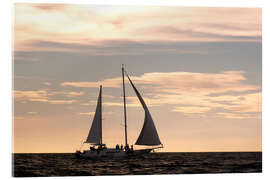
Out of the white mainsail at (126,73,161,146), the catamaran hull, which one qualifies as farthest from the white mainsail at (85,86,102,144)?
the white mainsail at (126,73,161,146)

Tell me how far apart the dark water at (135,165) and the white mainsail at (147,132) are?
64 cm

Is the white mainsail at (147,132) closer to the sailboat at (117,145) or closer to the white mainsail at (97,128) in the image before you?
the sailboat at (117,145)

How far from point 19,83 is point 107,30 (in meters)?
2.45

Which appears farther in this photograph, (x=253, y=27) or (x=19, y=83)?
(x=253, y=27)

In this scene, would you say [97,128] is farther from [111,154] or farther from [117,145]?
[111,154]

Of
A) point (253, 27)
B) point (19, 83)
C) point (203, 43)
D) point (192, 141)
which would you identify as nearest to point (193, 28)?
point (203, 43)

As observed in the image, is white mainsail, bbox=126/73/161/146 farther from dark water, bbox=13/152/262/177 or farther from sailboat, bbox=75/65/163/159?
dark water, bbox=13/152/262/177

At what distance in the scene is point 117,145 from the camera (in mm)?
15195

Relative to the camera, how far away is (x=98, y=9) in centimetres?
1398

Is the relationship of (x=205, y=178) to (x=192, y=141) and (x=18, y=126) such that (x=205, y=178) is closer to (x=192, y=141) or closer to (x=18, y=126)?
(x=192, y=141)

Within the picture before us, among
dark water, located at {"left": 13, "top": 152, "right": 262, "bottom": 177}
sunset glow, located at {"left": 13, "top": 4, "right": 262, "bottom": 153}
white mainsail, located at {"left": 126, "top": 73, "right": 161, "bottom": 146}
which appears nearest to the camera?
dark water, located at {"left": 13, "top": 152, "right": 262, "bottom": 177}

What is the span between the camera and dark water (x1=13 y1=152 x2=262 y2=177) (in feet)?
44.7

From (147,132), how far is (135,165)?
0.92 metres

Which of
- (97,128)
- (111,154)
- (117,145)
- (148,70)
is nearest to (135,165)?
(117,145)
